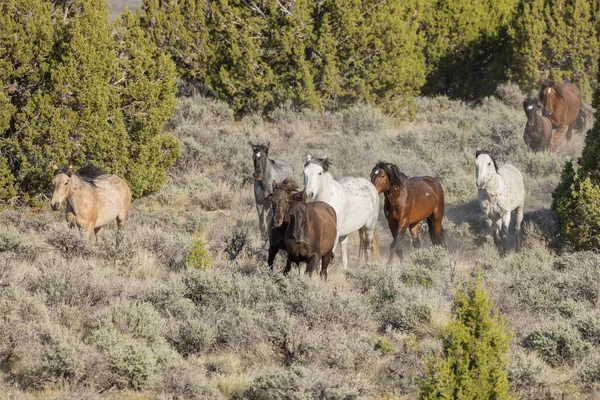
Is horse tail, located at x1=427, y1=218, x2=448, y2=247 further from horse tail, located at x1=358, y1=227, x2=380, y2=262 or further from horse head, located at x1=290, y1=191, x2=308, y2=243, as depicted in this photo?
horse head, located at x1=290, y1=191, x2=308, y2=243

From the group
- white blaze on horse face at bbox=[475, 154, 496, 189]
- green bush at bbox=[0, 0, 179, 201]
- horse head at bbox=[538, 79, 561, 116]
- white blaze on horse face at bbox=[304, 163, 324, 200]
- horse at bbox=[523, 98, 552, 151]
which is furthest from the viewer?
horse head at bbox=[538, 79, 561, 116]

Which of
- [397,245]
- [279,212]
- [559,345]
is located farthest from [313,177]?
[559,345]

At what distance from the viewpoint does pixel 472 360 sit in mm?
6816

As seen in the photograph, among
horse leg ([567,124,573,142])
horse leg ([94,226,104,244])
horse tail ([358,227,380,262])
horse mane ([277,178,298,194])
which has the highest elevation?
horse mane ([277,178,298,194])

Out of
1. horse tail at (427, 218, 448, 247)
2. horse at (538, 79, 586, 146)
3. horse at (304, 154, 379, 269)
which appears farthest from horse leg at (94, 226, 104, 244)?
horse at (538, 79, 586, 146)

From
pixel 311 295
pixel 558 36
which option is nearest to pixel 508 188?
pixel 311 295

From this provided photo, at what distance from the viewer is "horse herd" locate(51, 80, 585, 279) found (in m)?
11.0

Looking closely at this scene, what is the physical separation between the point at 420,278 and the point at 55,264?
15.1 ft

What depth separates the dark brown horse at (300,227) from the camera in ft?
35.1

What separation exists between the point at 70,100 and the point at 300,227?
7.17 m

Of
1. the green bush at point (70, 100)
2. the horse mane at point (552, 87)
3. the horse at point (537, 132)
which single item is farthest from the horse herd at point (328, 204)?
the horse mane at point (552, 87)

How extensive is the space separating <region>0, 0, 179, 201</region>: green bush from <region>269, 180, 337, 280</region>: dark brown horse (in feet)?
20.6

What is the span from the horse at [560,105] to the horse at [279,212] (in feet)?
40.8

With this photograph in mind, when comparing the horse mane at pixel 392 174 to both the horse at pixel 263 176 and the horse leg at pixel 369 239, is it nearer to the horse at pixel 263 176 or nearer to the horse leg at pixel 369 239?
the horse leg at pixel 369 239
